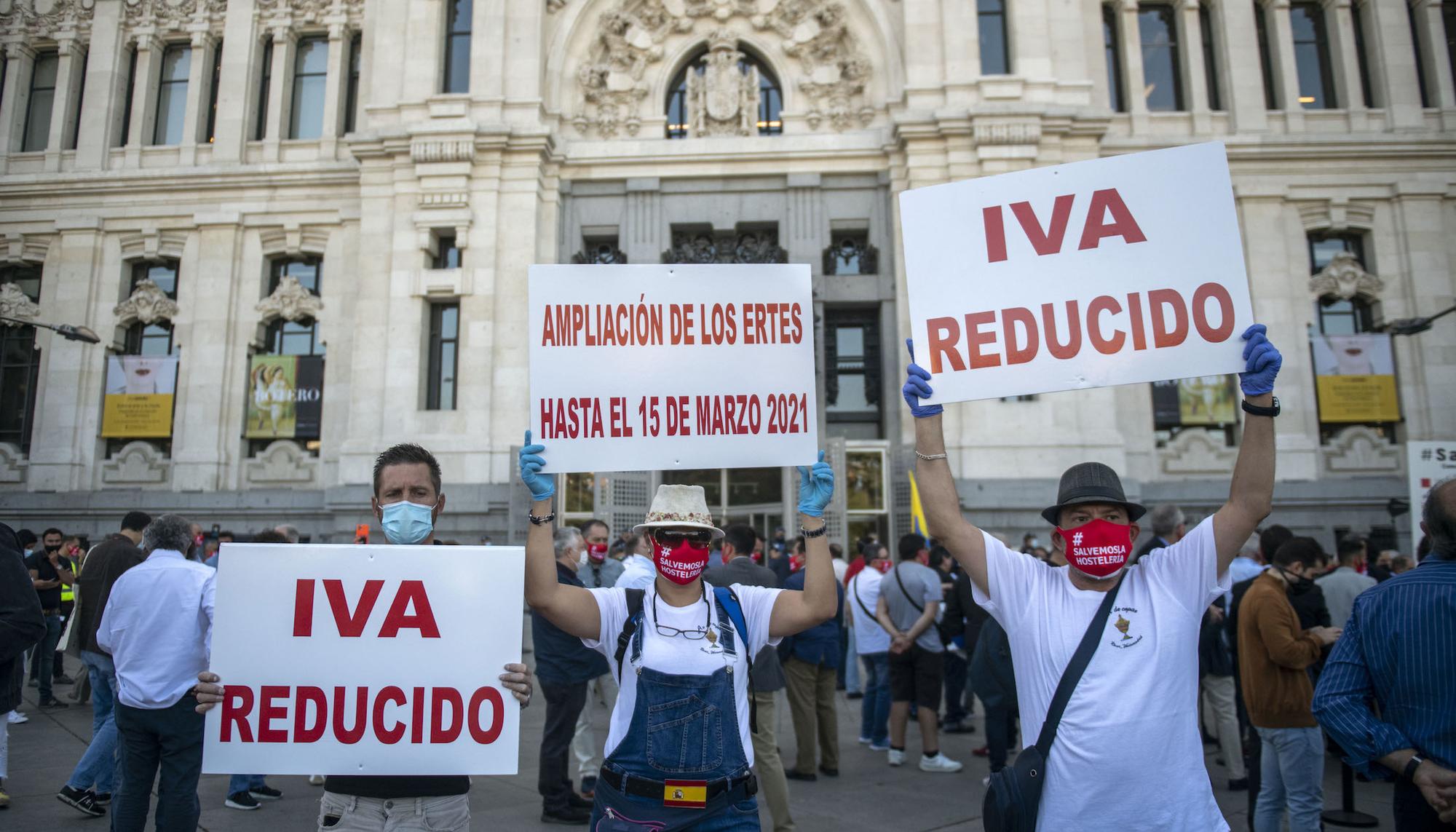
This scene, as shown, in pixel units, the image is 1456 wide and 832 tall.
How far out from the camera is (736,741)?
11.5 ft

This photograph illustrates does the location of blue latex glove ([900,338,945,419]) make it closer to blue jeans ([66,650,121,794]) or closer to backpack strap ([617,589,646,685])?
backpack strap ([617,589,646,685])

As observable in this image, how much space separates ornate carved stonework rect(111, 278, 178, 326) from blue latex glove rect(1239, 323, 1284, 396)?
24682mm

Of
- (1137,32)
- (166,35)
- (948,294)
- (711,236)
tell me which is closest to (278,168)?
(166,35)

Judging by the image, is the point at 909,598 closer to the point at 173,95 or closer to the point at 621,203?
the point at 621,203

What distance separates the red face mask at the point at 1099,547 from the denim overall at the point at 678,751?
1.39 m

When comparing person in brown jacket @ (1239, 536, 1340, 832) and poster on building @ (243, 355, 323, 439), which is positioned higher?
poster on building @ (243, 355, 323, 439)

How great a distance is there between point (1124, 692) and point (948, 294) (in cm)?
173

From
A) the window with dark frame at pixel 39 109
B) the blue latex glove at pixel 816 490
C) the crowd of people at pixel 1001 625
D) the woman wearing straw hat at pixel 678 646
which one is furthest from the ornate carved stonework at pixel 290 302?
the blue latex glove at pixel 816 490

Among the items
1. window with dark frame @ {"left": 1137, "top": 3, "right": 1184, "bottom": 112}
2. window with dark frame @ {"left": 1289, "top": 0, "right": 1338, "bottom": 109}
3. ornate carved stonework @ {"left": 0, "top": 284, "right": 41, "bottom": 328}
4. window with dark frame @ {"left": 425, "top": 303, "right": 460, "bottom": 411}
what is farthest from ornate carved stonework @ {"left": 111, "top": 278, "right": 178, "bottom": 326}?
window with dark frame @ {"left": 1289, "top": 0, "right": 1338, "bottom": 109}

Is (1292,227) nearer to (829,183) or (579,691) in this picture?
(829,183)

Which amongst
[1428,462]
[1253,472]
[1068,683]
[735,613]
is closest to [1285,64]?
[1428,462]

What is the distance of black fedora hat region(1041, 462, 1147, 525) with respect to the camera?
326 cm

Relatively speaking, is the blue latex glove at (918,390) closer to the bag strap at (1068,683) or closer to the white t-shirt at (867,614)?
the bag strap at (1068,683)

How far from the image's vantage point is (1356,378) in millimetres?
19953
